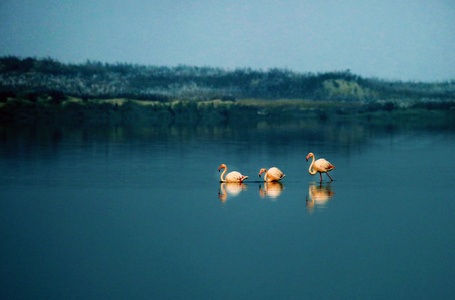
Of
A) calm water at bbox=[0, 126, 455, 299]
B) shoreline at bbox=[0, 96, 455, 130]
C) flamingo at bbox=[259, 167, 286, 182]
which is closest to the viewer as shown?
calm water at bbox=[0, 126, 455, 299]

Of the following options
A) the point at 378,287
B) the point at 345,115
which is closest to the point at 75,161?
the point at 378,287

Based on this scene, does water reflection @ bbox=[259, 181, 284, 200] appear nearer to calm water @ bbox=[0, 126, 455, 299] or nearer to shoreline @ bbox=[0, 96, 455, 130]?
calm water @ bbox=[0, 126, 455, 299]

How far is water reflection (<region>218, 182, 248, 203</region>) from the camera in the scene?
653 inches

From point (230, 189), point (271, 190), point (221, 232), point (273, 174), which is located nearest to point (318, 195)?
point (271, 190)

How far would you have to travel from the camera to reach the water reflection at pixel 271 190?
16562 millimetres

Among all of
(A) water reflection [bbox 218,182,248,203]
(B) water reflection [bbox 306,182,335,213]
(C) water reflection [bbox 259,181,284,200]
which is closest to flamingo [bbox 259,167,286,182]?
(C) water reflection [bbox 259,181,284,200]

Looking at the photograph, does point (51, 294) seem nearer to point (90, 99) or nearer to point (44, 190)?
point (44, 190)

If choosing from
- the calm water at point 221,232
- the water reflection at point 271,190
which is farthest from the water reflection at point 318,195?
the water reflection at point 271,190

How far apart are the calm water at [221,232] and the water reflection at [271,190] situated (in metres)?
0.08

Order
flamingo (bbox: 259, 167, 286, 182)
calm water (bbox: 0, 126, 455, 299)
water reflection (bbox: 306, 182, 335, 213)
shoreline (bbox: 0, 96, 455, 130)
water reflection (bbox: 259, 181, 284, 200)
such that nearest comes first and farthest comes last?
calm water (bbox: 0, 126, 455, 299), water reflection (bbox: 306, 182, 335, 213), water reflection (bbox: 259, 181, 284, 200), flamingo (bbox: 259, 167, 286, 182), shoreline (bbox: 0, 96, 455, 130)

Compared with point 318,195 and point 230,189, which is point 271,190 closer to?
point 230,189

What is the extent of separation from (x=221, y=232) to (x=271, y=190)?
481cm

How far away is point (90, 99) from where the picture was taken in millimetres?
79938

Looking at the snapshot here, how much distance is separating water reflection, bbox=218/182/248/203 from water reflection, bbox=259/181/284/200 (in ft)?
1.81
